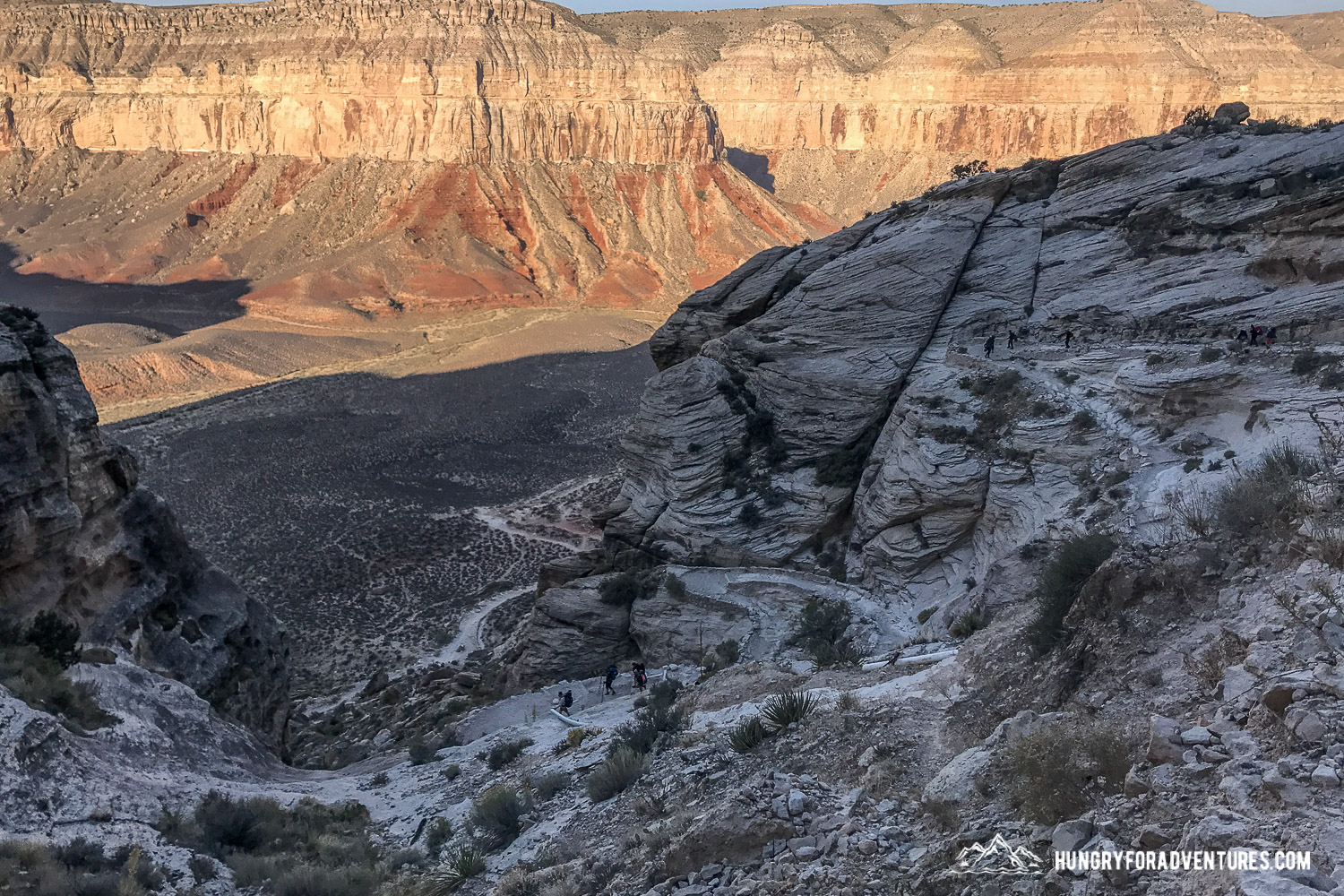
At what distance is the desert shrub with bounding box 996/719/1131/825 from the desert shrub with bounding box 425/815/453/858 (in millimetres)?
6171

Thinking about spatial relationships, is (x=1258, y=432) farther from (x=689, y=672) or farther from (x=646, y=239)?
(x=646, y=239)

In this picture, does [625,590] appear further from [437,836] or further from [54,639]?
[54,639]

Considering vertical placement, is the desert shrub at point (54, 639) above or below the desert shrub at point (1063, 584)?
below

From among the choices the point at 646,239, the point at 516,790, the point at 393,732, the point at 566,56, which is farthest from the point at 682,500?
the point at 566,56

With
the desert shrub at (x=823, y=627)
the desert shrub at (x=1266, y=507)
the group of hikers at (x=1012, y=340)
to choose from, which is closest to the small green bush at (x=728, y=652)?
the desert shrub at (x=823, y=627)

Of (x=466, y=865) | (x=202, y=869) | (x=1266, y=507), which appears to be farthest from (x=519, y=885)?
(x=1266, y=507)

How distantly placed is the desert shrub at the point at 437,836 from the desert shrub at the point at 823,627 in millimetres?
→ 5962

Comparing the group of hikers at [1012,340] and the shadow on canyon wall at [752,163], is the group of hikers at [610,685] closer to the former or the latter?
the group of hikers at [1012,340]

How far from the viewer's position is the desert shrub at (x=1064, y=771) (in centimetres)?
580

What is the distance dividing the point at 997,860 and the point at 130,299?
85365mm

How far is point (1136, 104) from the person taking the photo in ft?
293

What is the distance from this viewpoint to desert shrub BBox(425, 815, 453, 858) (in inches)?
392

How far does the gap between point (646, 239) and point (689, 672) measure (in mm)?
72641

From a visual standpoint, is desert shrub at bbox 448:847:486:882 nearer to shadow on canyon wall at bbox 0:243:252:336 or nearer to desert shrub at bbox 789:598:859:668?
desert shrub at bbox 789:598:859:668
